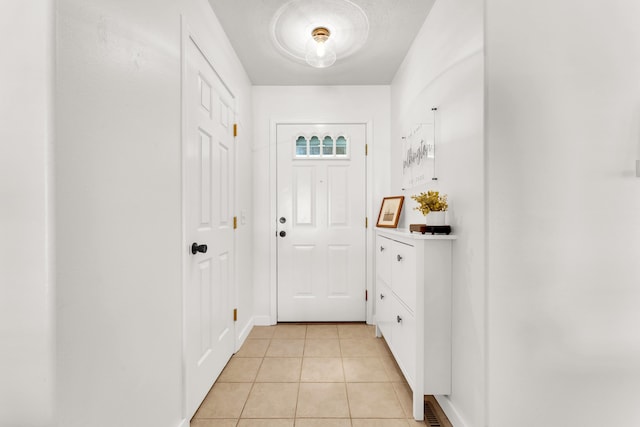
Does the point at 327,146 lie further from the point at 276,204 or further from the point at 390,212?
the point at 390,212

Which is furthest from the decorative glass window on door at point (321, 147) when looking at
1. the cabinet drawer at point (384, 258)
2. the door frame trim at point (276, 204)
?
the cabinet drawer at point (384, 258)

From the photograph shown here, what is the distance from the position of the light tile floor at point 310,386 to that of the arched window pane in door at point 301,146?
1745 mm

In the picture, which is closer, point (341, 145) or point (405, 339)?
point (405, 339)

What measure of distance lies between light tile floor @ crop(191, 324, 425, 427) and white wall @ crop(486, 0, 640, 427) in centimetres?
69

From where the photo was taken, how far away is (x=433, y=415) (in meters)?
1.71

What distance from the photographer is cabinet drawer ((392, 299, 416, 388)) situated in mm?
1679

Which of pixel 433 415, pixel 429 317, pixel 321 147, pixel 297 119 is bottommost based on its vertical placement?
pixel 433 415

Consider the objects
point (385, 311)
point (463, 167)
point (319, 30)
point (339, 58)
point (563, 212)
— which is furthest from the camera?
point (339, 58)

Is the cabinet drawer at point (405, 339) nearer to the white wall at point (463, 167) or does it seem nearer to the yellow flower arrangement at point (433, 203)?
the white wall at point (463, 167)

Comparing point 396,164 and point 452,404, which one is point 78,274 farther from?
point 396,164

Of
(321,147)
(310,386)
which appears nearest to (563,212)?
(310,386)

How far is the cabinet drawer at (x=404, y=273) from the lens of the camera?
1690mm

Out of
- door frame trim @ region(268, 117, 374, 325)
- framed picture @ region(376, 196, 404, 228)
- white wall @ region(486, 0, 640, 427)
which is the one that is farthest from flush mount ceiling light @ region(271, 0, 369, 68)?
framed picture @ region(376, 196, 404, 228)

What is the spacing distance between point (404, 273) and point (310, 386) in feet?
3.07
